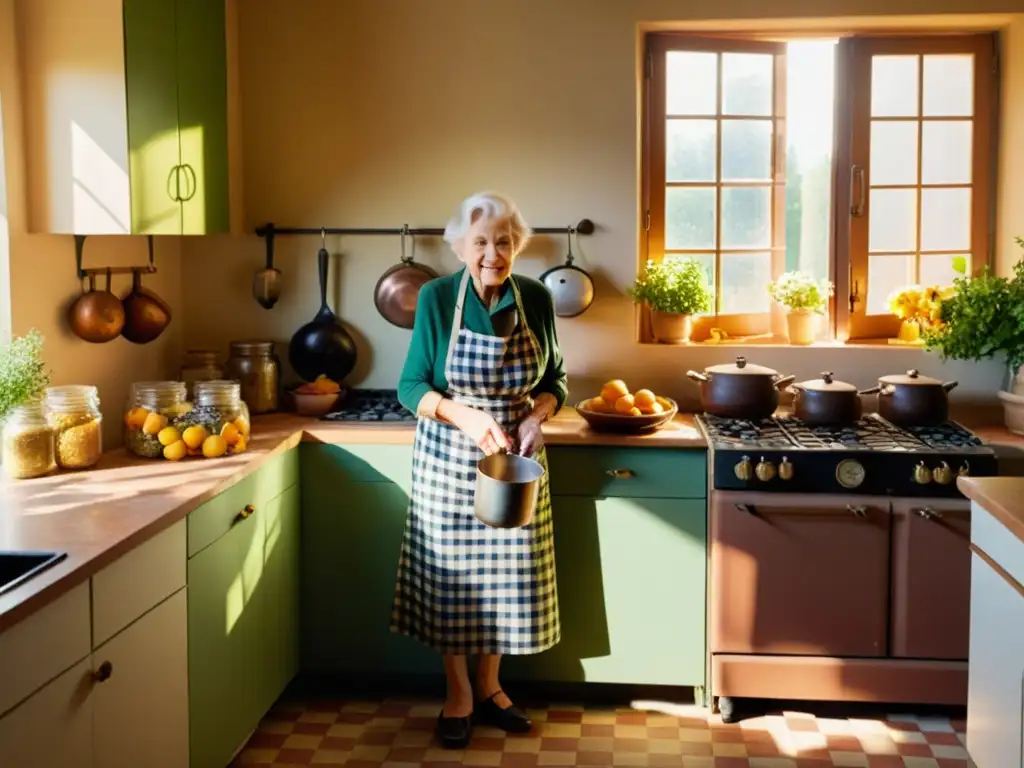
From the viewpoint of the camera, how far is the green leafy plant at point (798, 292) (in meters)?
4.23

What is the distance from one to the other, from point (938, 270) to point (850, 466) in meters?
1.14

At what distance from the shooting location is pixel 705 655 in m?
3.74

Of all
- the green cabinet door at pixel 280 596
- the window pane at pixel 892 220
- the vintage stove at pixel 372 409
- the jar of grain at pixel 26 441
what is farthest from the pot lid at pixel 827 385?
the jar of grain at pixel 26 441

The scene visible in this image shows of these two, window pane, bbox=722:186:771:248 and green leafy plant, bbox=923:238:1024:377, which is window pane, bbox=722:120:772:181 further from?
green leafy plant, bbox=923:238:1024:377

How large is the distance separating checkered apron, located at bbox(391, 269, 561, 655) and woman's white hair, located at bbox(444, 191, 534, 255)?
0.12 metres

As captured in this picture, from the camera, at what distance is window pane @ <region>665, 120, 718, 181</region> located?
433cm

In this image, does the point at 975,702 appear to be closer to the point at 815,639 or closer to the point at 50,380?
the point at 815,639

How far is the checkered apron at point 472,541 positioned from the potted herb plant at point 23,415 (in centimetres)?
99

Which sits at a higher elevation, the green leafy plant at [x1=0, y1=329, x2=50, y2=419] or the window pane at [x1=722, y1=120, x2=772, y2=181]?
the window pane at [x1=722, y1=120, x2=772, y2=181]

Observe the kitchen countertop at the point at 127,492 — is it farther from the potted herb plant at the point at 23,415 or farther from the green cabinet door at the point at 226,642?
the green cabinet door at the point at 226,642

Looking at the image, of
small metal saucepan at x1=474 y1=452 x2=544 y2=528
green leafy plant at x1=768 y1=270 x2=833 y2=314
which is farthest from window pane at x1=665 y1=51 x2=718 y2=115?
small metal saucepan at x1=474 y1=452 x2=544 y2=528

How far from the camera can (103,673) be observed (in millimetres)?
2365

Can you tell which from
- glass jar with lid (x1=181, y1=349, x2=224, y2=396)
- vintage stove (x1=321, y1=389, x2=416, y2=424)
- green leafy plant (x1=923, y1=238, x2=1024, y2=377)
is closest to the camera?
green leafy plant (x1=923, y1=238, x2=1024, y2=377)

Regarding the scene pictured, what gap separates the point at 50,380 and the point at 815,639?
7.44 feet
